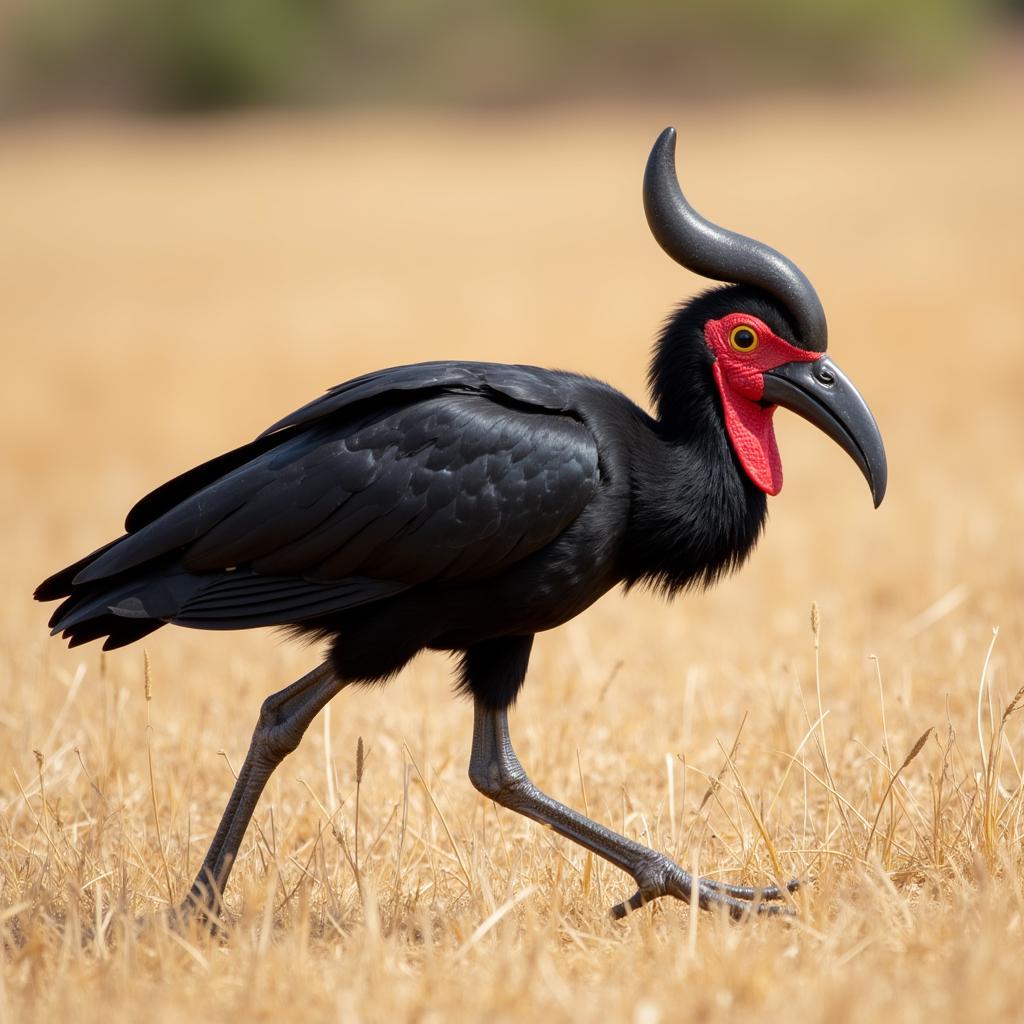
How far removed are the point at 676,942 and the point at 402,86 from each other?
116 ft

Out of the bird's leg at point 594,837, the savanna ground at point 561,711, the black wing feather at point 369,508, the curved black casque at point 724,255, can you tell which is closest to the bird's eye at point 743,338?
the curved black casque at point 724,255

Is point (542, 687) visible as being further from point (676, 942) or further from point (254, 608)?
point (676, 942)

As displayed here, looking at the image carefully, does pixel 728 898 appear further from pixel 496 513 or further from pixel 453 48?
pixel 453 48

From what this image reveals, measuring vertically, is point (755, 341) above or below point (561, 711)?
above

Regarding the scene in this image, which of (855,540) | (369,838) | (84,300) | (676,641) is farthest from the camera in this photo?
(84,300)

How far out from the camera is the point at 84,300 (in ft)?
56.2

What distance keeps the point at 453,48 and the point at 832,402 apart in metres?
36.0

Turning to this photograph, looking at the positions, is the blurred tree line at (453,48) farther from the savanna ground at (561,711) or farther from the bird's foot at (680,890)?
the bird's foot at (680,890)

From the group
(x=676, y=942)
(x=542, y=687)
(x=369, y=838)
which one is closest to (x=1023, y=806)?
(x=676, y=942)

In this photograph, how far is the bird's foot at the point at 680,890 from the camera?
12.0 ft

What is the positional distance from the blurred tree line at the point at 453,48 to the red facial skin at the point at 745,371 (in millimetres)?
29786

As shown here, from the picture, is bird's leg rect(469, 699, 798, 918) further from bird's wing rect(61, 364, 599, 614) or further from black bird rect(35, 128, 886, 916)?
bird's wing rect(61, 364, 599, 614)

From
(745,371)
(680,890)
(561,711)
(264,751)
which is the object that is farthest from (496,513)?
(561,711)

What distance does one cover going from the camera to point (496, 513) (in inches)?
144
